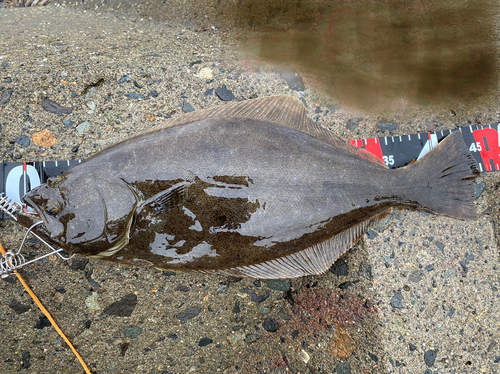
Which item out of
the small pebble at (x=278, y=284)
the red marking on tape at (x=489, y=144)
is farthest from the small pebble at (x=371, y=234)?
the red marking on tape at (x=489, y=144)

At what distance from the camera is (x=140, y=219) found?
202 centimetres

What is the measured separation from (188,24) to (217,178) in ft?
5.64

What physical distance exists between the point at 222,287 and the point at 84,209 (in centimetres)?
115

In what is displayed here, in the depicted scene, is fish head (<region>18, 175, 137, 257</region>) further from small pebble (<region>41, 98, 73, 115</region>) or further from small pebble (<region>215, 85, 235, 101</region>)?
small pebble (<region>215, 85, 235, 101</region>)

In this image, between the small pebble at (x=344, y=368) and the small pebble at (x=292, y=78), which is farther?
the small pebble at (x=292, y=78)

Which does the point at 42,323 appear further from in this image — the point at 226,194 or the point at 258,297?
the point at 226,194

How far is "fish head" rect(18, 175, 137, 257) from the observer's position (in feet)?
6.42

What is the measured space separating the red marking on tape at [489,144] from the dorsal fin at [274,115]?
3.09ft

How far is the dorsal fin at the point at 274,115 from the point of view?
217 centimetres

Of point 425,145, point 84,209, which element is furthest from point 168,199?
point 425,145

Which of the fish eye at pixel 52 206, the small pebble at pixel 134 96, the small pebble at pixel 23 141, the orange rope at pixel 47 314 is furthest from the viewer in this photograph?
the small pebble at pixel 134 96

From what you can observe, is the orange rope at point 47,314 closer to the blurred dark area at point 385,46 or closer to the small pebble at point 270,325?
the small pebble at point 270,325

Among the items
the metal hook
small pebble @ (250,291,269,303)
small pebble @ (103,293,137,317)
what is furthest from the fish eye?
small pebble @ (250,291,269,303)

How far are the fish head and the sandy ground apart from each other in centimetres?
54
